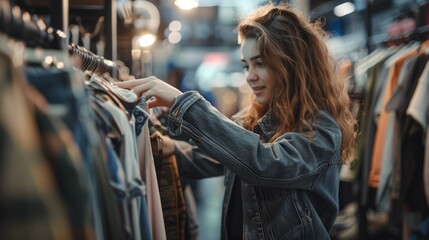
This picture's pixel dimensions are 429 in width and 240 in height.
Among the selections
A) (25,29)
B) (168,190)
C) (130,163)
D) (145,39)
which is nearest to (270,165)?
(168,190)

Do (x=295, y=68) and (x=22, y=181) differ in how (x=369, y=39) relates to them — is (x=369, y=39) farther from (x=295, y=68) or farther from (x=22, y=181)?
(x=22, y=181)

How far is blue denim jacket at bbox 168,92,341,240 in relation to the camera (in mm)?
1380

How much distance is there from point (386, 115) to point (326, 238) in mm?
1408

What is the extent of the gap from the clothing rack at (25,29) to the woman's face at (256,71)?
0.80m

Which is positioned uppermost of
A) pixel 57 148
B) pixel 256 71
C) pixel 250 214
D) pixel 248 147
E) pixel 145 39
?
pixel 145 39

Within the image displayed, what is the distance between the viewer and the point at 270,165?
1.43 meters

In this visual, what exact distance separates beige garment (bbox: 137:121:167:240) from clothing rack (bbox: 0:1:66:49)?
15.0 inches

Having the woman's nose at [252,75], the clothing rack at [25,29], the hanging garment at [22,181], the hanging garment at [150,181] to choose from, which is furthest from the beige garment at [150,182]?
the hanging garment at [22,181]

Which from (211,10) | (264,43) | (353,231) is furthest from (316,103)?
(211,10)

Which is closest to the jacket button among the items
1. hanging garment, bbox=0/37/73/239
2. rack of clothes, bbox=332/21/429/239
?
hanging garment, bbox=0/37/73/239

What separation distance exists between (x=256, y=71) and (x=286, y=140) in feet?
0.98

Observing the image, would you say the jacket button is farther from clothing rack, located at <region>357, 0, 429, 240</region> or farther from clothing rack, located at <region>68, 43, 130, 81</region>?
clothing rack, located at <region>357, 0, 429, 240</region>

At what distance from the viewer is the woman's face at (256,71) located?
1.68m

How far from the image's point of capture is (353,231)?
3799 mm
